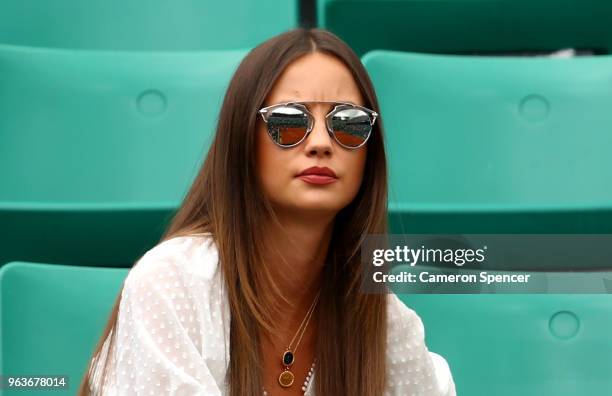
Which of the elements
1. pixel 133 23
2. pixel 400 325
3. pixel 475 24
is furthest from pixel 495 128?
pixel 133 23

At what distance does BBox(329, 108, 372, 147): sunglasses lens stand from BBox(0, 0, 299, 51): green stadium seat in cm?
67

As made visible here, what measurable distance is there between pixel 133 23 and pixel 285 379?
737 millimetres

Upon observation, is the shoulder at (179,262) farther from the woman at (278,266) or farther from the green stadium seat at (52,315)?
the green stadium seat at (52,315)

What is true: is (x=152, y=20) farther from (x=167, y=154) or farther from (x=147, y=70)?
(x=167, y=154)

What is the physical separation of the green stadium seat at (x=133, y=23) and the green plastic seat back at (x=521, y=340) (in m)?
0.58

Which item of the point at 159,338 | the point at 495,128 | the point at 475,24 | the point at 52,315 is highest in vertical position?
the point at 475,24

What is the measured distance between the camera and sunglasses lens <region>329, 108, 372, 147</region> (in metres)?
0.79

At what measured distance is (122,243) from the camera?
3.66 feet

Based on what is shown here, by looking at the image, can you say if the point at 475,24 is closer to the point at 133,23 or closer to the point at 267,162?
the point at 133,23

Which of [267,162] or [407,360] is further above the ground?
[267,162]

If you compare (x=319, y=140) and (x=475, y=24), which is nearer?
(x=319, y=140)

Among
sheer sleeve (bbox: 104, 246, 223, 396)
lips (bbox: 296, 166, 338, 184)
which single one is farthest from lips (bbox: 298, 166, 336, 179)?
sheer sleeve (bbox: 104, 246, 223, 396)

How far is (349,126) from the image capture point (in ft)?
2.60

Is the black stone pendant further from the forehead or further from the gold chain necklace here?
the forehead
